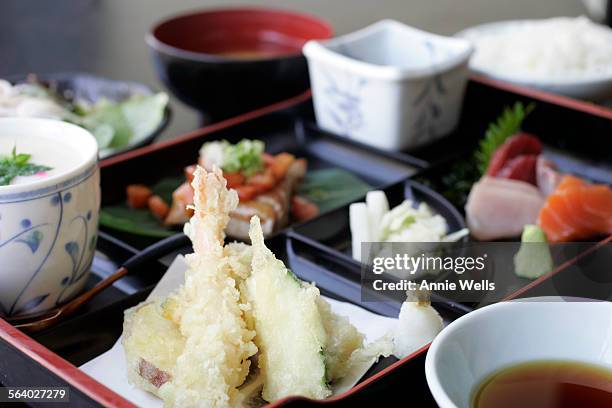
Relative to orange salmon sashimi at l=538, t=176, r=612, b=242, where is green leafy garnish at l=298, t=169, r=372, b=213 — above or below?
below

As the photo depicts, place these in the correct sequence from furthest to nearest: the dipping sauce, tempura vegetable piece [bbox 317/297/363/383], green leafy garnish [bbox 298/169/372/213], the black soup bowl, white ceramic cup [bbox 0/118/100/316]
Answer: the black soup bowl → green leafy garnish [bbox 298/169/372/213] → white ceramic cup [bbox 0/118/100/316] → tempura vegetable piece [bbox 317/297/363/383] → the dipping sauce

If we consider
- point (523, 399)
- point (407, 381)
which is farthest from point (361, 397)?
point (523, 399)

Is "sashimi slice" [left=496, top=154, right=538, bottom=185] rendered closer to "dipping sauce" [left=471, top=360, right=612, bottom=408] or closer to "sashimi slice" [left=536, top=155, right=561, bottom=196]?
"sashimi slice" [left=536, top=155, right=561, bottom=196]

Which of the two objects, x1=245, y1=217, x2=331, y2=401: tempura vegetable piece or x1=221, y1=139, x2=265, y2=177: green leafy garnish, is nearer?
x1=245, y1=217, x2=331, y2=401: tempura vegetable piece

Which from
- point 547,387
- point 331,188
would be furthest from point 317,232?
point 547,387

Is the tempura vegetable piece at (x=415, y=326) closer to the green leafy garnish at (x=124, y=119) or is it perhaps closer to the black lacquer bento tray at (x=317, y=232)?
the black lacquer bento tray at (x=317, y=232)

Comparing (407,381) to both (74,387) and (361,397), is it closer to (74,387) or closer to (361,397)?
(361,397)

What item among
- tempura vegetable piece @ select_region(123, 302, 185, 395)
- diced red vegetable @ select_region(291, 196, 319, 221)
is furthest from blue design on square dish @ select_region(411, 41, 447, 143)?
tempura vegetable piece @ select_region(123, 302, 185, 395)

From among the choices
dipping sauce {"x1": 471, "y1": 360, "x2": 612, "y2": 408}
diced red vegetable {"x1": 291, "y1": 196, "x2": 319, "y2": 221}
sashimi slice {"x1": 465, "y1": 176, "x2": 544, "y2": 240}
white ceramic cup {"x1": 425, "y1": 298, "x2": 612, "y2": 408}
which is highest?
white ceramic cup {"x1": 425, "y1": 298, "x2": 612, "y2": 408}
